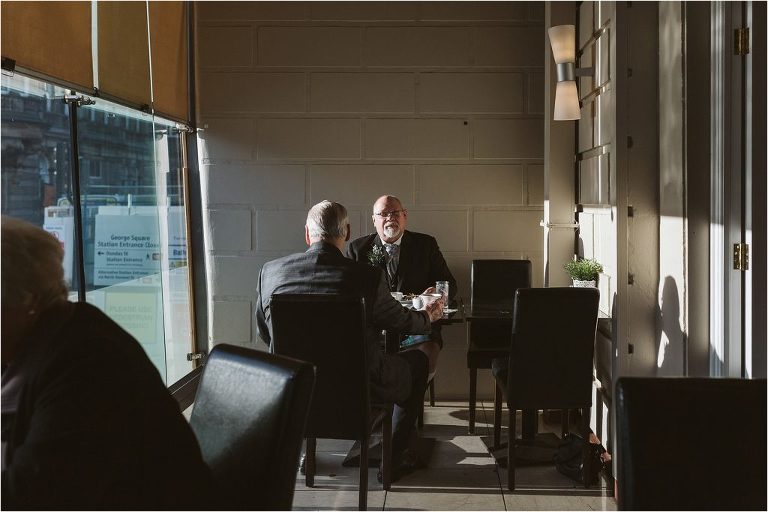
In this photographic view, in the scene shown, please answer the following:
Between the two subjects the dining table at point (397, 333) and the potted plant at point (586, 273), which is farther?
the potted plant at point (586, 273)

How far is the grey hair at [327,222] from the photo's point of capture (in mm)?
3549

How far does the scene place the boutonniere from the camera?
5.00m

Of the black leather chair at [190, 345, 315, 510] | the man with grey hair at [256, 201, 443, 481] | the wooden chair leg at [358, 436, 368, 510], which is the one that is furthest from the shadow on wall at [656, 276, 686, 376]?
the black leather chair at [190, 345, 315, 510]

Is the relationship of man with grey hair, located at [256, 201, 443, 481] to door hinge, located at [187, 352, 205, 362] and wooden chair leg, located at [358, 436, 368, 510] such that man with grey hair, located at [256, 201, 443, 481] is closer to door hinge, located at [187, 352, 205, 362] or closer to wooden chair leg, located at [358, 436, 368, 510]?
wooden chair leg, located at [358, 436, 368, 510]

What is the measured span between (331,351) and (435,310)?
0.85m

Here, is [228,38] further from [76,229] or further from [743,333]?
[743,333]

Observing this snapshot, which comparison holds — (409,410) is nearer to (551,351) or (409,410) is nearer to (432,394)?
(551,351)

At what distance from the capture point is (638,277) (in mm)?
3871

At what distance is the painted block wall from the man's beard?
20.5 inches

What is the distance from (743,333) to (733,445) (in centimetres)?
154

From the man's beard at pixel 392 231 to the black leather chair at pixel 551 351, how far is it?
1480 millimetres

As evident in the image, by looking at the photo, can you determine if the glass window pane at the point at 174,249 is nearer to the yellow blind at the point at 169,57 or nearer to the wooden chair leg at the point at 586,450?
the yellow blind at the point at 169,57

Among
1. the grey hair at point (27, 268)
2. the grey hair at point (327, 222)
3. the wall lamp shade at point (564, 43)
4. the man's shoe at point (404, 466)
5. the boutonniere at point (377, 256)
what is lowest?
the man's shoe at point (404, 466)

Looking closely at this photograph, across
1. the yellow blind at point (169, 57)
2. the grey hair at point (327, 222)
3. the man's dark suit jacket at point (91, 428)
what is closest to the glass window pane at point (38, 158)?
the grey hair at point (327, 222)
